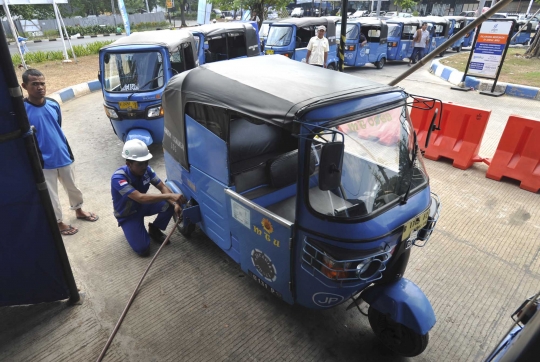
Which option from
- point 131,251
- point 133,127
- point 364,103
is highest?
point 364,103

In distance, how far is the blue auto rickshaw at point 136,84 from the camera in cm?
613

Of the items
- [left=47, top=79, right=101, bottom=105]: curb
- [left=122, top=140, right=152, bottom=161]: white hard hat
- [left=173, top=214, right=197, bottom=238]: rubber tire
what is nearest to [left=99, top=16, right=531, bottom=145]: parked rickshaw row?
[left=173, top=214, right=197, bottom=238]: rubber tire

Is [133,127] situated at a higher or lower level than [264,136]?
lower

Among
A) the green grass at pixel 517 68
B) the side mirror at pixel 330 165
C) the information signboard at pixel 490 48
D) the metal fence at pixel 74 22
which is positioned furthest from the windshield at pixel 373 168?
the metal fence at pixel 74 22

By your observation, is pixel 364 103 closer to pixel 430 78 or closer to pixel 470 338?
pixel 470 338

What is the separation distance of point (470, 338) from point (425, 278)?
29.7 inches

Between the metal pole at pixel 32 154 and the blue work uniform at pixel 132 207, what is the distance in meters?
0.78

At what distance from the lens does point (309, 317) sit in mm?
3146

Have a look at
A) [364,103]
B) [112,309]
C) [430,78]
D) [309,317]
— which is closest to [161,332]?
[112,309]

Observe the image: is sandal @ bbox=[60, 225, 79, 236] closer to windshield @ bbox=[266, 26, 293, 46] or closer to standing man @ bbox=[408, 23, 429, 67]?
windshield @ bbox=[266, 26, 293, 46]

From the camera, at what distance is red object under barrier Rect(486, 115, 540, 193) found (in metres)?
→ 5.07

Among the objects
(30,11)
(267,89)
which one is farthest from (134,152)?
(30,11)

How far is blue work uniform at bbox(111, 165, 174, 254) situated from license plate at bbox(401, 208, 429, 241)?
2.68 m

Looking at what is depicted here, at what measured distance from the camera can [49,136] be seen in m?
3.89
